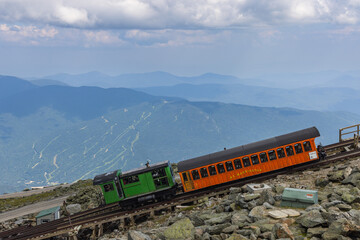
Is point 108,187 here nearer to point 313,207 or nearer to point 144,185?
point 144,185

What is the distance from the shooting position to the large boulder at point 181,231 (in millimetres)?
16531

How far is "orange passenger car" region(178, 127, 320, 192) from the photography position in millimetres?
30141

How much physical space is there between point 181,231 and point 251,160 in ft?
52.1

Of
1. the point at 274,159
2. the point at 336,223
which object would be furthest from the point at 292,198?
the point at 274,159

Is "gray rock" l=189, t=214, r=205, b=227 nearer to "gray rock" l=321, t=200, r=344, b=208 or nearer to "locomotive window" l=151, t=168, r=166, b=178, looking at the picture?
"gray rock" l=321, t=200, r=344, b=208

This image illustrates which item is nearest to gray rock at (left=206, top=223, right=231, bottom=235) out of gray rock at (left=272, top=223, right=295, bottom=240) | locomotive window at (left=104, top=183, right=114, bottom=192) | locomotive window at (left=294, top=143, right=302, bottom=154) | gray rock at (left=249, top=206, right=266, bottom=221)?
gray rock at (left=249, top=206, right=266, bottom=221)

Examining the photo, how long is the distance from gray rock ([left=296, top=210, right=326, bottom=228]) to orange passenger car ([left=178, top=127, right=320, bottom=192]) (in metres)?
16.1

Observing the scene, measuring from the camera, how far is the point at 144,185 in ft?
106

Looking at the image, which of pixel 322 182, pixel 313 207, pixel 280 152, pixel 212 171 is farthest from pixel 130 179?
pixel 313 207

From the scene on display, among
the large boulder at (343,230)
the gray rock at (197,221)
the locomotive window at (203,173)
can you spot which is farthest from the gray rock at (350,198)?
the locomotive window at (203,173)

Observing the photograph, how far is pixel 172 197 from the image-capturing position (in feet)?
107

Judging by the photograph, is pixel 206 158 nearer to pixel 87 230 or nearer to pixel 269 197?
pixel 269 197

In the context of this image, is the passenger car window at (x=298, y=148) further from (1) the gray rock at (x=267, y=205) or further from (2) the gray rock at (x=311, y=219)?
(2) the gray rock at (x=311, y=219)

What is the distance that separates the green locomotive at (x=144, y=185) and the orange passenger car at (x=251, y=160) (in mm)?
1818
